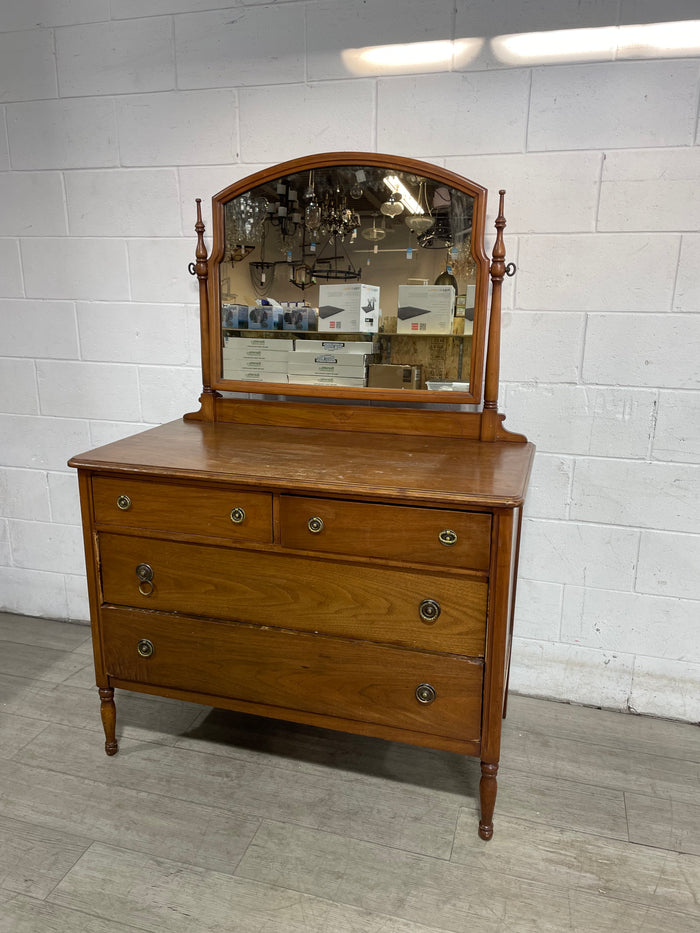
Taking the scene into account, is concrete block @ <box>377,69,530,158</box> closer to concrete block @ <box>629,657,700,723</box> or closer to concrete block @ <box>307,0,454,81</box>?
concrete block @ <box>307,0,454,81</box>

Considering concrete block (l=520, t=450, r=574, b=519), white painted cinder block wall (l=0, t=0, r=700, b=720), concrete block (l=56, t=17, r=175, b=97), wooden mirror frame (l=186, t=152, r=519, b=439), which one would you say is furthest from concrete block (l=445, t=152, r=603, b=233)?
concrete block (l=56, t=17, r=175, b=97)

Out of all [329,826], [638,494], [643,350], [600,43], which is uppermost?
[600,43]

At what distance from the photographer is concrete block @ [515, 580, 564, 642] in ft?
7.26

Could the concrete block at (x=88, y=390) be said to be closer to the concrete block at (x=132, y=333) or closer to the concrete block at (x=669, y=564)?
the concrete block at (x=132, y=333)

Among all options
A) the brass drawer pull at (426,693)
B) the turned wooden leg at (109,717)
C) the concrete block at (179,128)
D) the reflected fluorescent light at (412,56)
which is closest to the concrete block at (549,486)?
the brass drawer pull at (426,693)

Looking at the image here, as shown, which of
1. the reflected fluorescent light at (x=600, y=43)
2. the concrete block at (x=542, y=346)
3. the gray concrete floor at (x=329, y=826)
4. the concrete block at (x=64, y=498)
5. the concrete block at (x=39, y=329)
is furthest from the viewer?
the concrete block at (x=64, y=498)

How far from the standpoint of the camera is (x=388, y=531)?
1556 mm

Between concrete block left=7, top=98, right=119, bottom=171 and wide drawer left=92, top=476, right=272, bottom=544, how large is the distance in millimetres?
1269

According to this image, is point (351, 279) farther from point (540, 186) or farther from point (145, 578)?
point (145, 578)

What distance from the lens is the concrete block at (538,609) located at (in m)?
2.21

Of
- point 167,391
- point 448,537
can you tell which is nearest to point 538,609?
point 448,537

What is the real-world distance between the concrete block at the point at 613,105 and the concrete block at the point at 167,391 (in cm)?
133

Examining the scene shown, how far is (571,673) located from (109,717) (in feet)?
4.80

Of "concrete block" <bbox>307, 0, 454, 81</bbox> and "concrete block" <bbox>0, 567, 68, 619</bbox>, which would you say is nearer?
"concrete block" <bbox>307, 0, 454, 81</bbox>
